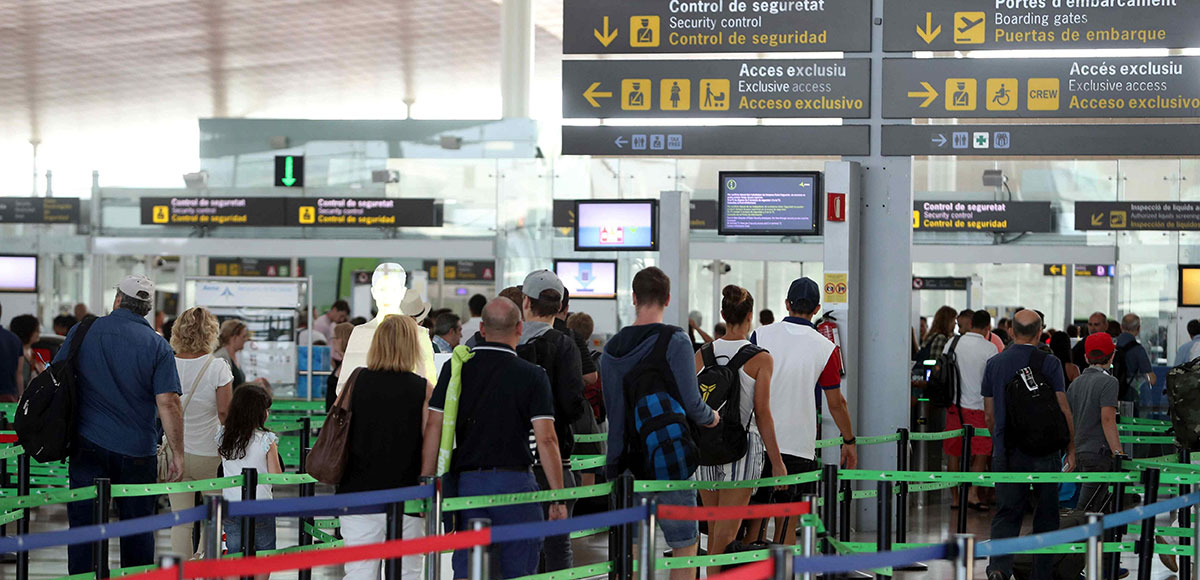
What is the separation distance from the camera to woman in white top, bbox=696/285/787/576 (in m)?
6.70

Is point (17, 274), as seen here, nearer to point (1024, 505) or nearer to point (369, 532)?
point (369, 532)

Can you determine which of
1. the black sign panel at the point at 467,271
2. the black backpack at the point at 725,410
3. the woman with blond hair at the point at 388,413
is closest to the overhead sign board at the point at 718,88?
the black backpack at the point at 725,410

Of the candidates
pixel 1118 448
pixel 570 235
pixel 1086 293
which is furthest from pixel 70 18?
pixel 1118 448

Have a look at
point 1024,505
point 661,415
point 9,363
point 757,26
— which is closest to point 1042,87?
point 757,26

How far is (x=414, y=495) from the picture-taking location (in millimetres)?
5277

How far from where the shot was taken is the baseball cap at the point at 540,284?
6.47m

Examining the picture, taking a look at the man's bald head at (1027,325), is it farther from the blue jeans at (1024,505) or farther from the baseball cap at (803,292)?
the baseball cap at (803,292)

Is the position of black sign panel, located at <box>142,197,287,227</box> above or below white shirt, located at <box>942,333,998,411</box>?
above

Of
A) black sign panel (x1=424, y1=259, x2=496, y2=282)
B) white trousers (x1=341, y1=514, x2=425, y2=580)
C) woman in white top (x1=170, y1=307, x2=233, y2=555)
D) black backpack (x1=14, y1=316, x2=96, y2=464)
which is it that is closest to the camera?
white trousers (x1=341, y1=514, x2=425, y2=580)

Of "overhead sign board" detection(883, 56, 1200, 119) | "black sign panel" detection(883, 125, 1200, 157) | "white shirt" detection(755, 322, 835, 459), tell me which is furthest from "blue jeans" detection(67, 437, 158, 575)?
"black sign panel" detection(883, 125, 1200, 157)

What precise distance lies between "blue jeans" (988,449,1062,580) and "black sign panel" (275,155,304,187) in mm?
15112

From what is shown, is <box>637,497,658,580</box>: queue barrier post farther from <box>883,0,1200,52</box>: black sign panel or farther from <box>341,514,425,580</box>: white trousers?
<box>883,0,1200,52</box>: black sign panel

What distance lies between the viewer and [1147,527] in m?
6.42

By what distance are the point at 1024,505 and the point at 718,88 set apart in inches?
129
